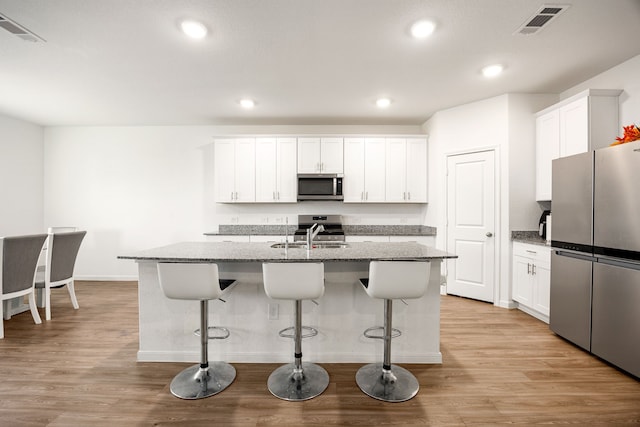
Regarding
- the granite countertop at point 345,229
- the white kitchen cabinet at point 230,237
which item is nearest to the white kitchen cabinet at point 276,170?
the granite countertop at point 345,229

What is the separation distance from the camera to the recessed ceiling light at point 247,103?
4.00 m

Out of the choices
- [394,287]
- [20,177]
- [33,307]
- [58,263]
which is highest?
[20,177]

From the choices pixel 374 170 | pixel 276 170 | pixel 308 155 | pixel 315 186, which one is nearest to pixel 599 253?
pixel 374 170

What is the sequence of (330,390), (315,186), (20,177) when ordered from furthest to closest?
(20,177), (315,186), (330,390)

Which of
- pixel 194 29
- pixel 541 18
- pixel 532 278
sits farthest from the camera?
pixel 532 278

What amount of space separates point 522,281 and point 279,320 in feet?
9.76

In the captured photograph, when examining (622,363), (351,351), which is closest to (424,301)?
(351,351)

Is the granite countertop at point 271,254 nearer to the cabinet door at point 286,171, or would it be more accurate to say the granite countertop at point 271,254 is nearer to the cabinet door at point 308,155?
the cabinet door at point 286,171

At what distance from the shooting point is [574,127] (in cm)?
320

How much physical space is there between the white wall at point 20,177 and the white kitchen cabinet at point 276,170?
3.80 meters

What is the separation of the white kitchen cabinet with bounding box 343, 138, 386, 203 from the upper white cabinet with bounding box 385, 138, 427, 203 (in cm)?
13

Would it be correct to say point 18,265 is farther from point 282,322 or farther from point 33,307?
point 282,322

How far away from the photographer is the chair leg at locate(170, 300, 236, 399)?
204 cm

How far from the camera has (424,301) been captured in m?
2.45
